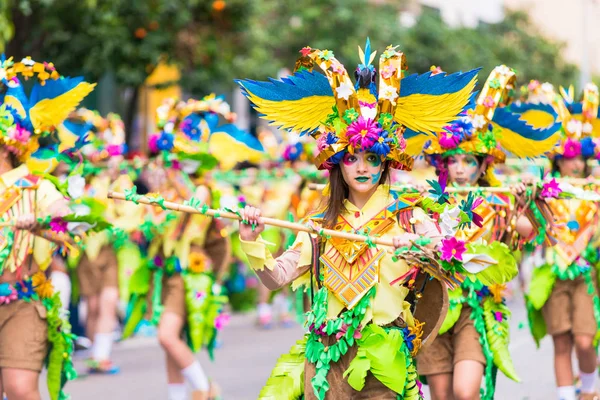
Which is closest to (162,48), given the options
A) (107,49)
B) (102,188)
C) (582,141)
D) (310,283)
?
(107,49)

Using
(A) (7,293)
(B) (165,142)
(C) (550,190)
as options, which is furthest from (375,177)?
(B) (165,142)

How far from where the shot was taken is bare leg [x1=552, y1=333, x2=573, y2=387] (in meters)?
7.89

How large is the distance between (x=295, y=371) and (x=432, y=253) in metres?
0.92

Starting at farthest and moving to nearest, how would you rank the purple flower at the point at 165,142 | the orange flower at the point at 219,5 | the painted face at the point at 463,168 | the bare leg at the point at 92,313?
the orange flower at the point at 219,5
the bare leg at the point at 92,313
the purple flower at the point at 165,142
the painted face at the point at 463,168

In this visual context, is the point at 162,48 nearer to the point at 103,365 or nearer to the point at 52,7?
the point at 52,7

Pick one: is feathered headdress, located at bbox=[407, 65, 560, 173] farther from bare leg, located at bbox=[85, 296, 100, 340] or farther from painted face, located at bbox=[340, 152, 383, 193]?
bare leg, located at bbox=[85, 296, 100, 340]

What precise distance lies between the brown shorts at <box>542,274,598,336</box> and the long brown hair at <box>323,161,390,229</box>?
10.3ft

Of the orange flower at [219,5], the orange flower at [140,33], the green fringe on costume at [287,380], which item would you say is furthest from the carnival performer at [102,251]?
the green fringe on costume at [287,380]

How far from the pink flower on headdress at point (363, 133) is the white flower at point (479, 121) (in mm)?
1896

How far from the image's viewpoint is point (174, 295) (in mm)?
8398

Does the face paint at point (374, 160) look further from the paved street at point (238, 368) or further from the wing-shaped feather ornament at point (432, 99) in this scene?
the paved street at point (238, 368)

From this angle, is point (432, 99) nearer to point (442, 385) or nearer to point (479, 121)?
point (479, 121)

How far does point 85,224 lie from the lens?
6480 millimetres

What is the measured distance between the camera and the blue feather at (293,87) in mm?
5156
